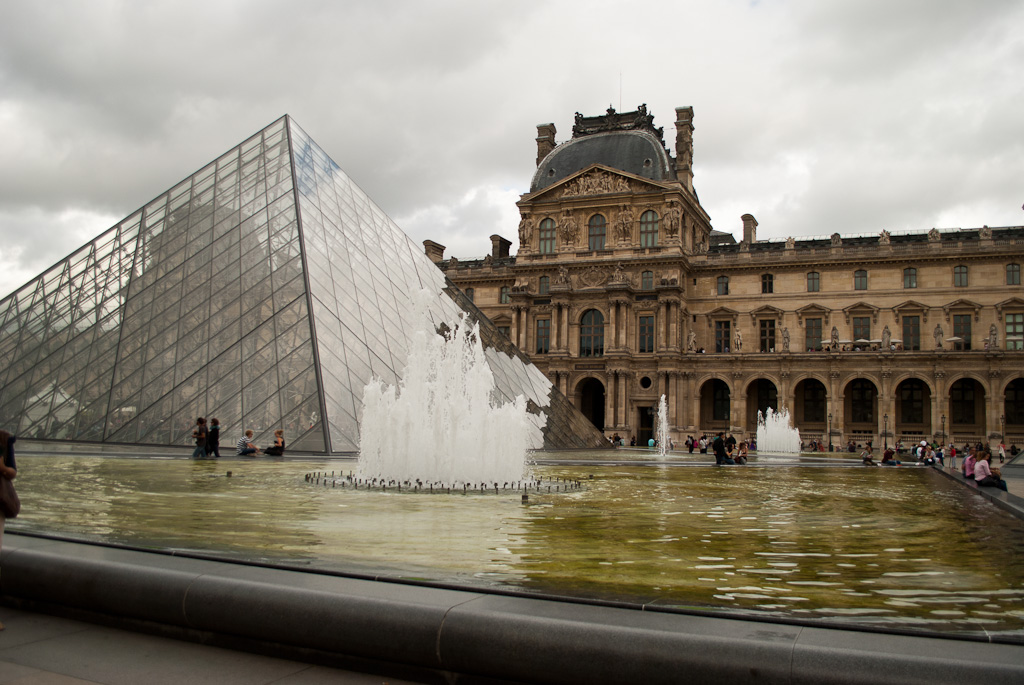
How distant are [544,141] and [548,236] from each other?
932 centimetres

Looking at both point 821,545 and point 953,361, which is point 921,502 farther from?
point 953,361

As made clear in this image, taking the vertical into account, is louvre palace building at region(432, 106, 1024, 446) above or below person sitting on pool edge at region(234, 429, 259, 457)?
above

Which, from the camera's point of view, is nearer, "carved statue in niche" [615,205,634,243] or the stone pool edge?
the stone pool edge

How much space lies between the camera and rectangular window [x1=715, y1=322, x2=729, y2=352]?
50.6 metres


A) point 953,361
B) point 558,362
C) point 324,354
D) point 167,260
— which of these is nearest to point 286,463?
point 324,354

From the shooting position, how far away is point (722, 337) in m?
50.8

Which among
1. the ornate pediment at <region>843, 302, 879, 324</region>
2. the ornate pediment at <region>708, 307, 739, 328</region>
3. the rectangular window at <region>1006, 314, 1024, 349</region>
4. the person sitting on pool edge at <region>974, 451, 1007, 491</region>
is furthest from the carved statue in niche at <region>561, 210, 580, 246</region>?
the person sitting on pool edge at <region>974, 451, 1007, 491</region>

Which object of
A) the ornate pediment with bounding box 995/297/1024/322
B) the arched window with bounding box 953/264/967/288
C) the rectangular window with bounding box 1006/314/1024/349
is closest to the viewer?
the ornate pediment with bounding box 995/297/1024/322

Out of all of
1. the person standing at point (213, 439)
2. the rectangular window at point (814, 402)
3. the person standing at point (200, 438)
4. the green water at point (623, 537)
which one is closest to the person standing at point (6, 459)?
the green water at point (623, 537)

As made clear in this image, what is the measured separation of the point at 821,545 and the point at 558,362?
43828mm

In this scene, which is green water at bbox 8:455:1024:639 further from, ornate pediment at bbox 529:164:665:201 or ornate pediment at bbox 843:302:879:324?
ornate pediment at bbox 529:164:665:201

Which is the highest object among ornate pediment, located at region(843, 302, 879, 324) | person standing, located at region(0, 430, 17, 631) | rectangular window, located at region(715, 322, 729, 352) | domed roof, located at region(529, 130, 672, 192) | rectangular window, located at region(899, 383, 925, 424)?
domed roof, located at region(529, 130, 672, 192)

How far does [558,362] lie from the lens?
50.8m

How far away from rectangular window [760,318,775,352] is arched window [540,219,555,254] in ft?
45.6
